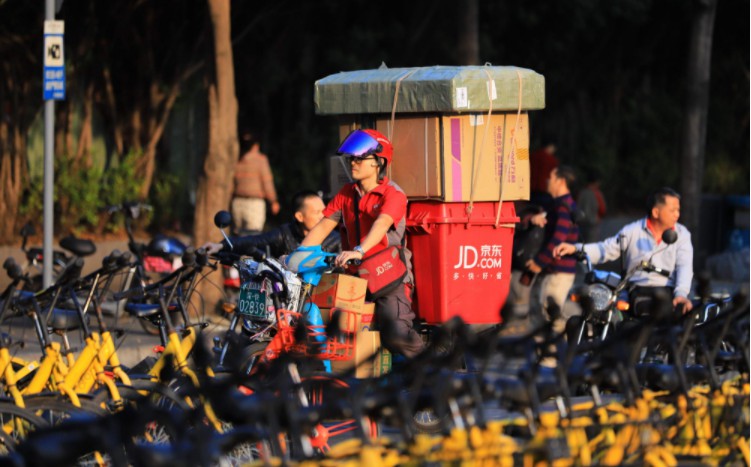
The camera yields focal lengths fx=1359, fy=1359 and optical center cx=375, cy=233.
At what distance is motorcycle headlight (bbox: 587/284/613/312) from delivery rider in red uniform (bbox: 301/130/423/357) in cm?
156

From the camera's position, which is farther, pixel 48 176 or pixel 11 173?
pixel 11 173

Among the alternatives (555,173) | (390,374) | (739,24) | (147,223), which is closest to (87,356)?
(390,374)

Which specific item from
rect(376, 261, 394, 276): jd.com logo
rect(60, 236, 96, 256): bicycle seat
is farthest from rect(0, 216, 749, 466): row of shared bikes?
rect(60, 236, 96, 256): bicycle seat

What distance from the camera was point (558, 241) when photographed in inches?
418

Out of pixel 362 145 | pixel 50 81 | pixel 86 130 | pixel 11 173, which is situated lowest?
pixel 11 173

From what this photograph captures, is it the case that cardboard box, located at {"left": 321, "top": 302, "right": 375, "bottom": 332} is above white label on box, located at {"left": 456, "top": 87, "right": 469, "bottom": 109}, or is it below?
below

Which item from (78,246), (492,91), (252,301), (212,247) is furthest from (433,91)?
(78,246)

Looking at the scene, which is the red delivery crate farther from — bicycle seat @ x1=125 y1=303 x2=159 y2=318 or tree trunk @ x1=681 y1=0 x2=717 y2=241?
tree trunk @ x1=681 y1=0 x2=717 y2=241

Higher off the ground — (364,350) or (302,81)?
(302,81)

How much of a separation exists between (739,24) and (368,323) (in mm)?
18401

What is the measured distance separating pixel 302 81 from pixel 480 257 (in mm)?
11190

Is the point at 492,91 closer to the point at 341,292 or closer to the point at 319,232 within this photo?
the point at 319,232

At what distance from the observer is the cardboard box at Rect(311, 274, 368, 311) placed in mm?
7211

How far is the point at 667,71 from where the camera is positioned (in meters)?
25.2
